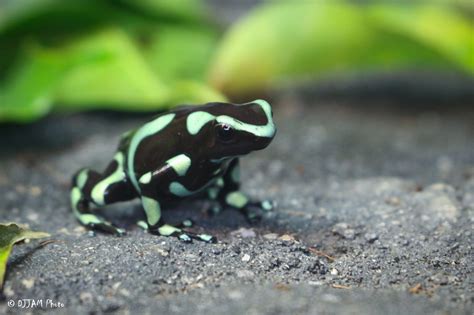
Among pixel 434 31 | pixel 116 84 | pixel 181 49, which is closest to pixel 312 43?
pixel 434 31

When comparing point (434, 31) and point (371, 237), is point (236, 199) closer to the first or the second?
A: point (371, 237)

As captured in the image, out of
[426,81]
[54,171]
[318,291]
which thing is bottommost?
[54,171]

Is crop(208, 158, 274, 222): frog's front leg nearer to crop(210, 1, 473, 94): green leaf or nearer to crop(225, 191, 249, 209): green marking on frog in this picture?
crop(225, 191, 249, 209): green marking on frog

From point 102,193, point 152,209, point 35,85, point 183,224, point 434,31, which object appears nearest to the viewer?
point 152,209

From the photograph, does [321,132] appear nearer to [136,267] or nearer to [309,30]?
[309,30]

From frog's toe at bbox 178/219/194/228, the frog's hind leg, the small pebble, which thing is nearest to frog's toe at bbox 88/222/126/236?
the frog's hind leg

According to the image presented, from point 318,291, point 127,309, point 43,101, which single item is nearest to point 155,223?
point 127,309

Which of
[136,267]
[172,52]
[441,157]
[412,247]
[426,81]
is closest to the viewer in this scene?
[136,267]
